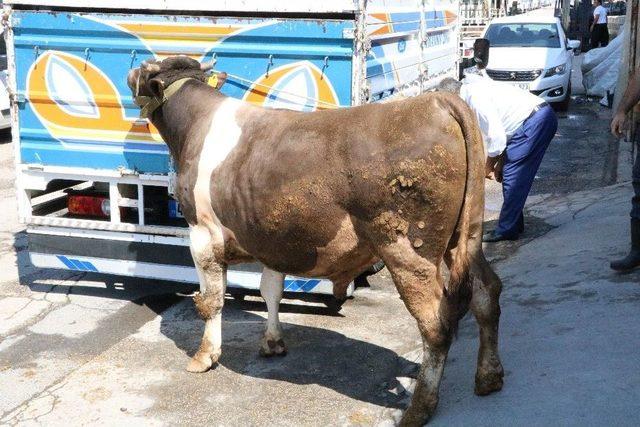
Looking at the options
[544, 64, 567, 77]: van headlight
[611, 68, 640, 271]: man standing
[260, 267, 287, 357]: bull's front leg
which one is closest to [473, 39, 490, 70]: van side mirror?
[611, 68, 640, 271]: man standing

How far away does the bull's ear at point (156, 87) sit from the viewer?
5.35 metres

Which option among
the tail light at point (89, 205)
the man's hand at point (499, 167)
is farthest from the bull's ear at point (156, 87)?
the man's hand at point (499, 167)

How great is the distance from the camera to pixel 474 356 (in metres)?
5.12

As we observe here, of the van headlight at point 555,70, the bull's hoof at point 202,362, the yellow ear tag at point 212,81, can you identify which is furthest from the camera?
the van headlight at point 555,70

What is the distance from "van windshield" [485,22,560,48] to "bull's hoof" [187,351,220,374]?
13.3 m

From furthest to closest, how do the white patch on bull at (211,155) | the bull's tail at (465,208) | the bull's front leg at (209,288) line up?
1. the bull's front leg at (209,288)
2. the white patch on bull at (211,155)
3. the bull's tail at (465,208)

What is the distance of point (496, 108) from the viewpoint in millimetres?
7453

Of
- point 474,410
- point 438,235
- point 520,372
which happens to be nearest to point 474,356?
point 520,372

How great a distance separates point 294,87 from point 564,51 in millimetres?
12351

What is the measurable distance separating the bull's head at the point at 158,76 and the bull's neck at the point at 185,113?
0.27 ft

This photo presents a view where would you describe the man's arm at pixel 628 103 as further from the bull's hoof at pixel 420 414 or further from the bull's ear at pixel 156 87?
the bull's ear at pixel 156 87

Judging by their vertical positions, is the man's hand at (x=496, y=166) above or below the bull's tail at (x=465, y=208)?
below

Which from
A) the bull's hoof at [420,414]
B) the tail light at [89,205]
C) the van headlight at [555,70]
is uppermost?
the van headlight at [555,70]

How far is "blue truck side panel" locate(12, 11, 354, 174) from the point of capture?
568 cm
